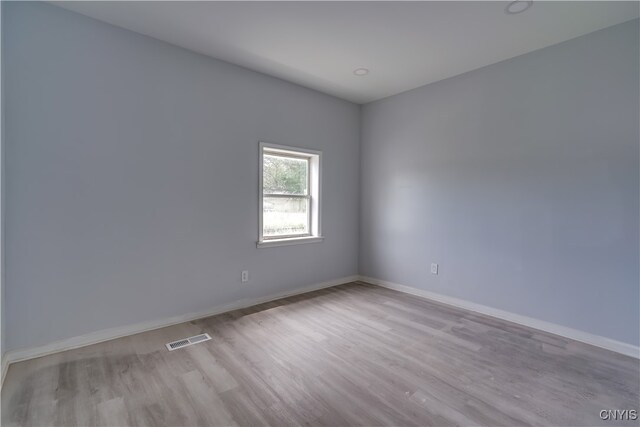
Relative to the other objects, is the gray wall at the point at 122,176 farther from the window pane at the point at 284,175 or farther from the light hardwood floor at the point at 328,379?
the light hardwood floor at the point at 328,379

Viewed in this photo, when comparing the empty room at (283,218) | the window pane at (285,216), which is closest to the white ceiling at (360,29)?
the empty room at (283,218)

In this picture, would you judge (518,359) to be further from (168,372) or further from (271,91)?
(271,91)

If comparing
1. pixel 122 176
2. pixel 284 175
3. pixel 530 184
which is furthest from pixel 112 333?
pixel 530 184

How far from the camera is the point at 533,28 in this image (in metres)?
2.56

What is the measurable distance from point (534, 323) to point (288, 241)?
281 cm

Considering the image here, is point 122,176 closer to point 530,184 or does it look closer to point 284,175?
point 284,175

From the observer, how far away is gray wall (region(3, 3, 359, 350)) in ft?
7.36

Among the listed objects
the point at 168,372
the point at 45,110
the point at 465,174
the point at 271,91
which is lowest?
the point at 168,372

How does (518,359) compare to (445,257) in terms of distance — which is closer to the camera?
(518,359)

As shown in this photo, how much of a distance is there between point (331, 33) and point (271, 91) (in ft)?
3.94

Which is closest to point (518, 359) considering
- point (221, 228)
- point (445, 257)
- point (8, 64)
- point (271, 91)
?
point (445, 257)

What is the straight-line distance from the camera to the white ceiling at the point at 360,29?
2.31 m

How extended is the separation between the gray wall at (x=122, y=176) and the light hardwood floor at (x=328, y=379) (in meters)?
Answer: 0.41

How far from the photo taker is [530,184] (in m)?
3.00
